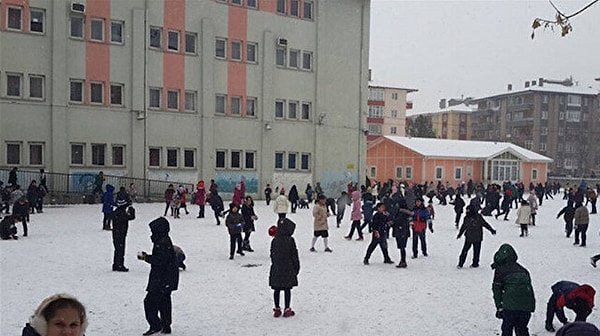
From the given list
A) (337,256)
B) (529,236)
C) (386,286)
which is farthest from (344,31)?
(386,286)

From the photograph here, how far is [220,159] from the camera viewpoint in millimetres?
33438

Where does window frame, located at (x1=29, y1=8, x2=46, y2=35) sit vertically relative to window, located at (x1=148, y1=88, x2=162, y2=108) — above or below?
above

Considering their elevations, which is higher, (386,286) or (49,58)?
(49,58)

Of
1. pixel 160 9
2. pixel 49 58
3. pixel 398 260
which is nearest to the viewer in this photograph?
pixel 398 260

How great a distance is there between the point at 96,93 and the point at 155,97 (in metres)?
3.31

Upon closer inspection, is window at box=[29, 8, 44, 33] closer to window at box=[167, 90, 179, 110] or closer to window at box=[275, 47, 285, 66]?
window at box=[167, 90, 179, 110]

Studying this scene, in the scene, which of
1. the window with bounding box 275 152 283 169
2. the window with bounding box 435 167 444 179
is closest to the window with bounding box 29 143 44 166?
the window with bounding box 275 152 283 169

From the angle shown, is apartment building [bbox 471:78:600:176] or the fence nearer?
the fence

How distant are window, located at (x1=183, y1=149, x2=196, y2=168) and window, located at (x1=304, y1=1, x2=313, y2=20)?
12242 millimetres

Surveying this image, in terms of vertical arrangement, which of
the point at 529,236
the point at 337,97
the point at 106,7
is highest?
the point at 106,7

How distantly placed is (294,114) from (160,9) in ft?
35.2

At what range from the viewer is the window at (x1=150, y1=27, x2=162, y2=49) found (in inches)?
1226

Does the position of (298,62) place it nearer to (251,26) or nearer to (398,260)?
(251,26)

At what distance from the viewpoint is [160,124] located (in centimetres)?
3130
